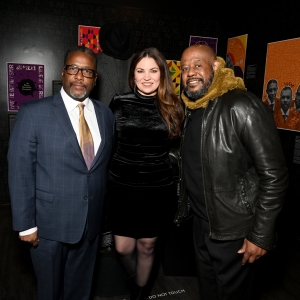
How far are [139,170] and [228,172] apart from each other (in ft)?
2.34

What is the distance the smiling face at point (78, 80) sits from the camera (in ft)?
5.96

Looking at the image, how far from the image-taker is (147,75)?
2182mm

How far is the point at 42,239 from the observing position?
1.82 m

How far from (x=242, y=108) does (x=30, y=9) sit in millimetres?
3664

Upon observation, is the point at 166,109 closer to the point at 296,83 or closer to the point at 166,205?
the point at 166,205

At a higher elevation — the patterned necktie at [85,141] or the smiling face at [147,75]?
the smiling face at [147,75]

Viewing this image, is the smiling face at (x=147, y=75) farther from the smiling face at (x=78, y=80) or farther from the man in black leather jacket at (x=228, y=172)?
the smiling face at (x=78, y=80)

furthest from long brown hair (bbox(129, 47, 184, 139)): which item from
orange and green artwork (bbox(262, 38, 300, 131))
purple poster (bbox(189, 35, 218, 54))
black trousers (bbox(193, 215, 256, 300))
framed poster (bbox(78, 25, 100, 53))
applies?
purple poster (bbox(189, 35, 218, 54))

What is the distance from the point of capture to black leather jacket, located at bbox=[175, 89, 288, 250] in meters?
1.56

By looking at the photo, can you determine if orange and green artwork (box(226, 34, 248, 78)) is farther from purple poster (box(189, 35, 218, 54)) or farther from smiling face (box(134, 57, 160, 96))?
smiling face (box(134, 57, 160, 96))

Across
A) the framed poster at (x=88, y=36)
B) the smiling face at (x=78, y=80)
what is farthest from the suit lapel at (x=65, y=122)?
the framed poster at (x=88, y=36)

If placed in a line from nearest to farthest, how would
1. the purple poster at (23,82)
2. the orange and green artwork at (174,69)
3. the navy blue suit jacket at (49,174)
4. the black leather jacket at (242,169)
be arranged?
the black leather jacket at (242,169)
the navy blue suit jacket at (49,174)
the purple poster at (23,82)
the orange and green artwork at (174,69)

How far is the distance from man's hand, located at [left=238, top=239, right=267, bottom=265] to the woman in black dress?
2.52 ft

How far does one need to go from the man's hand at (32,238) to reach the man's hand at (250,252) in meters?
1.17
